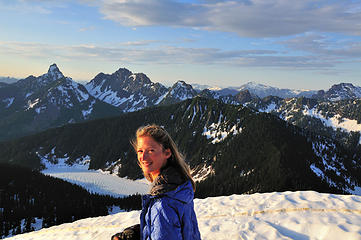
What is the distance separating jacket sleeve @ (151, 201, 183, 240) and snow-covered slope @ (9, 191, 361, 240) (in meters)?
8.43

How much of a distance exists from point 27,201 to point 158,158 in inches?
5292

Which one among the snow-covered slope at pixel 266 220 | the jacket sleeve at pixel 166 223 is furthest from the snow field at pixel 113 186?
the jacket sleeve at pixel 166 223

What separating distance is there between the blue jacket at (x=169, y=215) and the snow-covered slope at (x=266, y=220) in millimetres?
8139

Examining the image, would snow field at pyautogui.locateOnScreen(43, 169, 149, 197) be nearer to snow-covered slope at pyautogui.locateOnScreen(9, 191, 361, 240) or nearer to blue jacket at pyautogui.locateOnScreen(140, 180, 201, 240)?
snow-covered slope at pyautogui.locateOnScreen(9, 191, 361, 240)

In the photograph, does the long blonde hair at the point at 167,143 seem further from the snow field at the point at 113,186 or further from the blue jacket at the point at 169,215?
the snow field at the point at 113,186

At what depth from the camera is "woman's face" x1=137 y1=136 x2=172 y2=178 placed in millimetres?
5254

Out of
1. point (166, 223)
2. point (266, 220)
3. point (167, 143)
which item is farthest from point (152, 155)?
point (266, 220)

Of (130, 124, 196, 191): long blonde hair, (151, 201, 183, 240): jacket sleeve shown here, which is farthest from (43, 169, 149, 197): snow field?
(151, 201, 183, 240): jacket sleeve

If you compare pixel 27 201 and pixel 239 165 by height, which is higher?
pixel 239 165

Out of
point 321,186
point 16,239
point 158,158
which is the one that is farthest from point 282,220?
point 321,186

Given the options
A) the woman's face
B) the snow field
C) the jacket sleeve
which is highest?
the woman's face

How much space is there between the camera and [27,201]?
114 meters

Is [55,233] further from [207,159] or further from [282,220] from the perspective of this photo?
[207,159]

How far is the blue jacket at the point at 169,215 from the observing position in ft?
14.4
